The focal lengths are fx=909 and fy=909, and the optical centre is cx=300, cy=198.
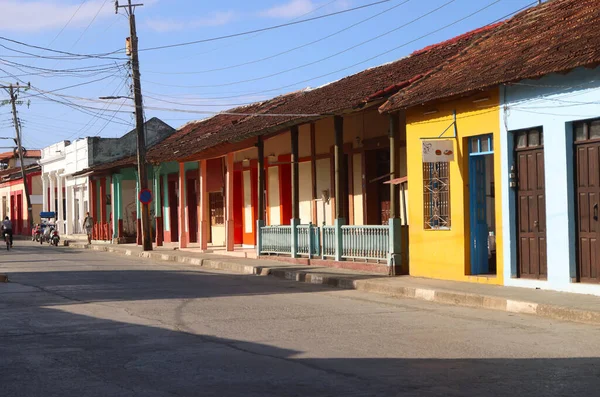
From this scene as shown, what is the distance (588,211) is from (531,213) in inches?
52.9

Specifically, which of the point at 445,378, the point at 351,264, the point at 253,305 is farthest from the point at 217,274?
the point at 445,378

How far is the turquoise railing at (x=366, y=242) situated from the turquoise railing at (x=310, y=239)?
150 cm

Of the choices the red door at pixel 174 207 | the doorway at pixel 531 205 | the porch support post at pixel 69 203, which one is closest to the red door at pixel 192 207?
the red door at pixel 174 207

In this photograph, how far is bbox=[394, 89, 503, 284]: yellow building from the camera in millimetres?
15742

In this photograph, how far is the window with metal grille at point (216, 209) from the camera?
3312cm

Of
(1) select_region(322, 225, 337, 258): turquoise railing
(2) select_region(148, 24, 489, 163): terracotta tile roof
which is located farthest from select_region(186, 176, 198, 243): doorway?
(1) select_region(322, 225, 337, 258): turquoise railing

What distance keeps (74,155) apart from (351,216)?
106ft

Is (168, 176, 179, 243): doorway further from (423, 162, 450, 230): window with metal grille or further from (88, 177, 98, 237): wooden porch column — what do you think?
(423, 162, 450, 230): window with metal grille

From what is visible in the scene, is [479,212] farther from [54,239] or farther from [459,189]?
[54,239]

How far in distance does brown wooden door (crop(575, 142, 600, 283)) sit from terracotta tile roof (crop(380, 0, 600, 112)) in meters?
1.42

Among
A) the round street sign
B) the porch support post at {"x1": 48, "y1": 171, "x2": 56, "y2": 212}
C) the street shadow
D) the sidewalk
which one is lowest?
the street shadow

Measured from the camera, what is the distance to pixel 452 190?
655 inches

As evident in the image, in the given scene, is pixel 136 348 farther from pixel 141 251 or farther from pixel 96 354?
pixel 141 251

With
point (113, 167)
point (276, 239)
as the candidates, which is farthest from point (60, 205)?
point (276, 239)
